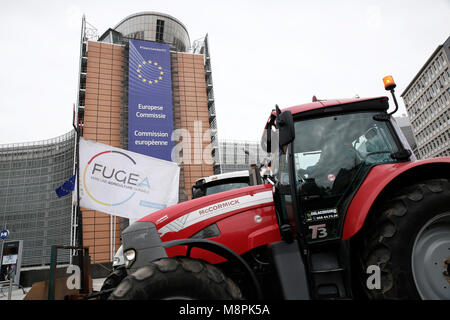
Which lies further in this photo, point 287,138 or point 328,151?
point 328,151

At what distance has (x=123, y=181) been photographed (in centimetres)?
754

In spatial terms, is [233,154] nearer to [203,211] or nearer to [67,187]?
[67,187]

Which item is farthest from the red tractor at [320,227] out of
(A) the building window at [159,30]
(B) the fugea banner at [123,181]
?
(A) the building window at [159,30]

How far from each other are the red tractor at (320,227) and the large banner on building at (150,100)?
79.7ft

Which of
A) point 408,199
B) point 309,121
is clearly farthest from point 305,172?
point 408,199

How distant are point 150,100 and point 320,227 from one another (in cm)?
2803

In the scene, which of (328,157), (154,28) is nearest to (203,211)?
(328,157)

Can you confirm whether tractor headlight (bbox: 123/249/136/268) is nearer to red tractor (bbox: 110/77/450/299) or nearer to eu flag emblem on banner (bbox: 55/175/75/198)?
red tractor (bbox: 110/77/450/299)

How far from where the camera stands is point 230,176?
740cm

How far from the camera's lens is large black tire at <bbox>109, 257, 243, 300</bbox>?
176 cm

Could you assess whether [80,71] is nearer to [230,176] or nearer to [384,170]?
[230,176]

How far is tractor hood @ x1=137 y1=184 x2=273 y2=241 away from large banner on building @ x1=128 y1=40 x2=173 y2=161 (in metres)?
24.1

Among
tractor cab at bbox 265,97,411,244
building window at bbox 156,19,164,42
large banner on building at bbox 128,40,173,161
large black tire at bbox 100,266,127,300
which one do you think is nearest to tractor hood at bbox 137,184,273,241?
tractor cab at bbox 265,97,411,244
